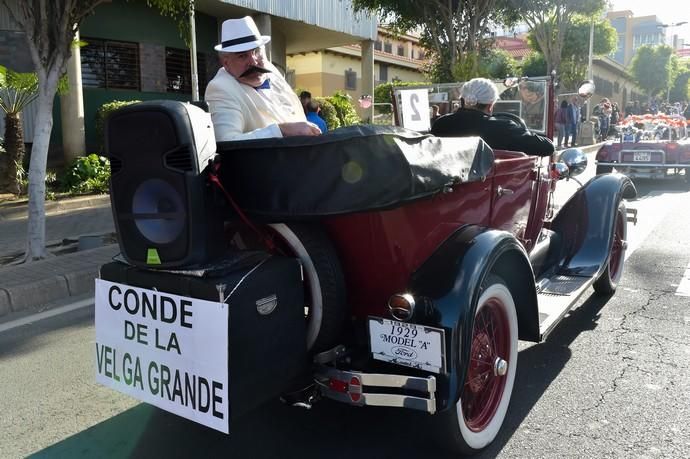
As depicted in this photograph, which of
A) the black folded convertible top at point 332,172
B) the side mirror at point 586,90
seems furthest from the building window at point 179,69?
the black folded convertible top at point 332,172

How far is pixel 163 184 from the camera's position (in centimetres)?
221

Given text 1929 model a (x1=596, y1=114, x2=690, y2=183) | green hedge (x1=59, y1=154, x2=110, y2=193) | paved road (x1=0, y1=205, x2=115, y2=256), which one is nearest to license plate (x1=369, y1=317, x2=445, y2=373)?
paved road (x1=0, y1=205, x2=115, y2=256)

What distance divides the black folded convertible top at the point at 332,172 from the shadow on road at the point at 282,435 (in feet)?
3.74

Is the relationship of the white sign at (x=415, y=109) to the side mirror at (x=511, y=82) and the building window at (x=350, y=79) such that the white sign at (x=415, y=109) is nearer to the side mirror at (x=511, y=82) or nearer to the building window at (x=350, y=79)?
the side mirror at (x=511, y=82)

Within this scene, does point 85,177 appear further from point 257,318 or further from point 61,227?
point 257,318

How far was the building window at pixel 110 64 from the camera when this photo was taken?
13.9 meters

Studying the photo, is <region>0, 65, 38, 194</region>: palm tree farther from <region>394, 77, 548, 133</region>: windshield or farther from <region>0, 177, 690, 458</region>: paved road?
<region>394, 77, 548, 133</region>: windshield

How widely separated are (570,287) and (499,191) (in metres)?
1.05

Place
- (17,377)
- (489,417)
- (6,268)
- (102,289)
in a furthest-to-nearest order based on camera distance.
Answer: (6,268) < (17,377) < (489,417) < (102,289)

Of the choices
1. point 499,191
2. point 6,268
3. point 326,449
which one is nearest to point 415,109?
point 499,191

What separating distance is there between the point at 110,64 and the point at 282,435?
531 inches

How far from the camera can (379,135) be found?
7.34 feet

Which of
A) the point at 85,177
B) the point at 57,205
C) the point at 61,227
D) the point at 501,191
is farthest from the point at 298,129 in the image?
the point at 85,177

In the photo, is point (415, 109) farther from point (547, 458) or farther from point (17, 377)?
point (17, 377)
